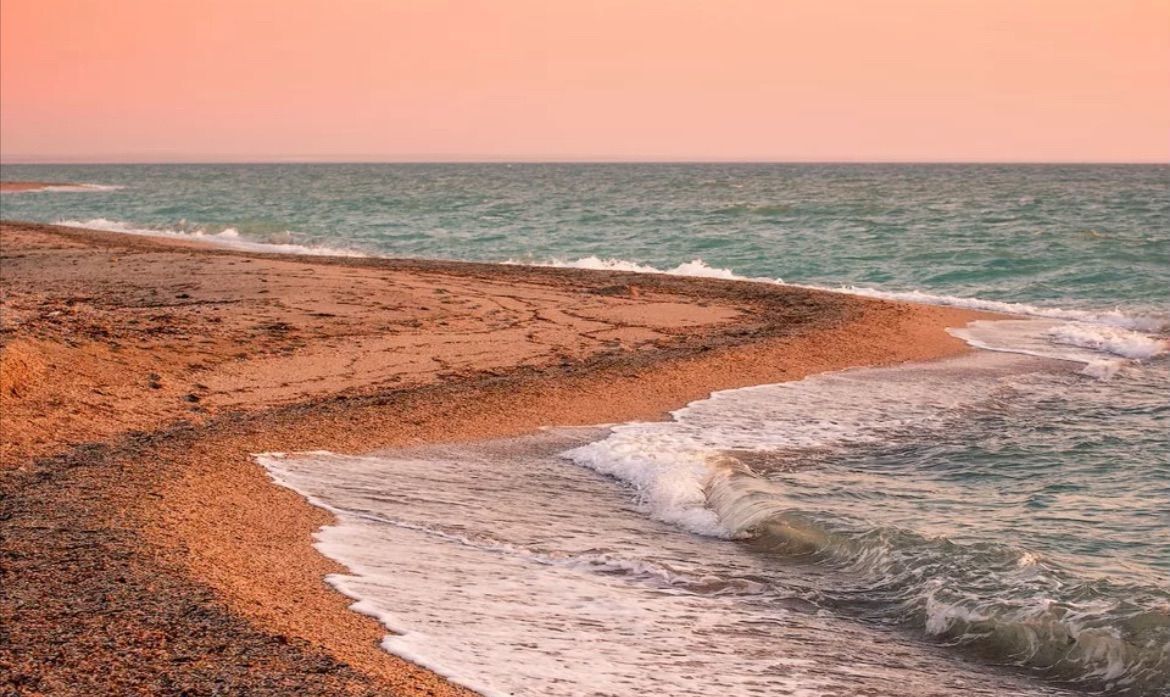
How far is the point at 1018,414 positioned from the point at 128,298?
34.9 feet

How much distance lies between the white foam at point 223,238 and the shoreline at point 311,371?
252 inches

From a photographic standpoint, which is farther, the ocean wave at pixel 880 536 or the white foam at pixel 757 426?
the white foam at pixel 757 426

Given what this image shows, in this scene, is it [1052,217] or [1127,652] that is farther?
[1052,217]

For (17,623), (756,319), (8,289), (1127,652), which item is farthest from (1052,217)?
(17,623)

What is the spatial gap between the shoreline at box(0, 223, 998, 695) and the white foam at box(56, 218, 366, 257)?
6.39 metres

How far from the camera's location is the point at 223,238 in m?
32.6

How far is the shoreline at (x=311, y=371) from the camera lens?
553 centimetres

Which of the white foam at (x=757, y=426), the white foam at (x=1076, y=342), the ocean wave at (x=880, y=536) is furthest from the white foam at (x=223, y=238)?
the ocean wave at (x=880, y=536)

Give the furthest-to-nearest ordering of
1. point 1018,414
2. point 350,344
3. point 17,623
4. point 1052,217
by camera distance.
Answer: point 1052,217, point 350,344, point 1018,414, point 17,623

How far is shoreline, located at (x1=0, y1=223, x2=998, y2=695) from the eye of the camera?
218 inches

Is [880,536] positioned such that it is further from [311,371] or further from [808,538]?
[311,371]

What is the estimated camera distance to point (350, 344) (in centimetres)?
1240

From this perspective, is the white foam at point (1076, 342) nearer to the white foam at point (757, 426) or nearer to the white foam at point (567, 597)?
the white foam at point (757, 426)

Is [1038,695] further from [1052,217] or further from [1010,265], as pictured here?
[1052,217]
